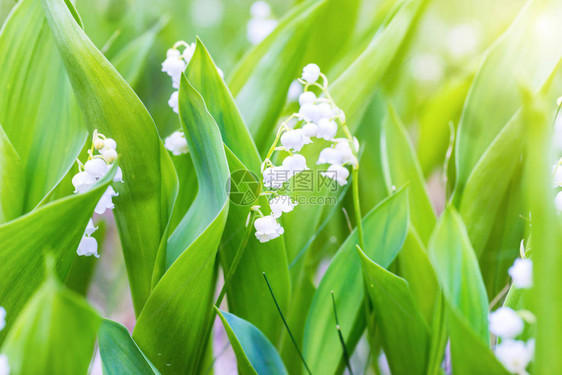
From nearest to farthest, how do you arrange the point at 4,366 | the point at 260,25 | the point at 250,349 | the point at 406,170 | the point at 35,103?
the point at 4,366
the point at 250,349
the point at 35,103
the point at 406,170
the point at 260,25

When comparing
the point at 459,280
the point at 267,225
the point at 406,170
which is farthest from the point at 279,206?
the point at 406,170

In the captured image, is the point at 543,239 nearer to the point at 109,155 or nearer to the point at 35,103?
the point at 109,155

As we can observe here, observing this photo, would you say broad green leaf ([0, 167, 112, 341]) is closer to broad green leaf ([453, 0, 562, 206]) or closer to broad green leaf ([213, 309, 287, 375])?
broad green leaf ([213, 309, 287, 375])

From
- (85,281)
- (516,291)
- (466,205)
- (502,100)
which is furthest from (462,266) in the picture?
(85,281)

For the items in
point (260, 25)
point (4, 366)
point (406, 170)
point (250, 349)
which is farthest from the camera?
point (260, 25)

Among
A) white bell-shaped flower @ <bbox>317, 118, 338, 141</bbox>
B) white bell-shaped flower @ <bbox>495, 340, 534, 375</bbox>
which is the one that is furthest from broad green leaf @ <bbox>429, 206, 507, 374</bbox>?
white bell-shaped flower @ <bbox>317, 118, 338, 141</bbox>

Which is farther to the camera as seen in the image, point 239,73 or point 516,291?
point 239,73

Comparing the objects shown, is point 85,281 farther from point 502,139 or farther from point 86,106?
point 502,139
